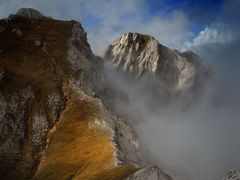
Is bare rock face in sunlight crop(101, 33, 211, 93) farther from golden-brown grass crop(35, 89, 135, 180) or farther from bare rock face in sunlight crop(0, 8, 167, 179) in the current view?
golden-brown grass crop(35, 89, 135, 180)

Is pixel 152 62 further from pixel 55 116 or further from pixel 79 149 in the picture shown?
pixel 79 149

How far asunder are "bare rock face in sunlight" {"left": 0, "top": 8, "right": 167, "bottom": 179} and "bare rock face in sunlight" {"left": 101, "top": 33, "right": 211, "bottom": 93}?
42.9 m

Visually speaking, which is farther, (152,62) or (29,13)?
(152,62)

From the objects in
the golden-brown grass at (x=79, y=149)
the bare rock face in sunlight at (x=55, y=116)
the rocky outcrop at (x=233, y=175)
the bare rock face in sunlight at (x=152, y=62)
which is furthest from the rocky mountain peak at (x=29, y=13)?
the rocky outcrop at (x=233, y=175)

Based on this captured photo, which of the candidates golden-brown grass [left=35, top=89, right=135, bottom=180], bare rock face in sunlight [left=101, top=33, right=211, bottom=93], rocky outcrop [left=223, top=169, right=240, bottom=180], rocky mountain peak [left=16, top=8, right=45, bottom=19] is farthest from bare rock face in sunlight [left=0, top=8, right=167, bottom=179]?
bare rock face in sunlight [left=101, top=33, right=211, bottom=93]

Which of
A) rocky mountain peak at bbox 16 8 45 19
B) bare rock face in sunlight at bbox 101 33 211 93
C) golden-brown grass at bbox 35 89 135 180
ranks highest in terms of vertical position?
rocky mountain peak at bbox 16 8 45 19

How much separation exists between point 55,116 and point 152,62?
8171 centimetres

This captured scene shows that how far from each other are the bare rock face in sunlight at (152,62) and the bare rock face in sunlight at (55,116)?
42.9 m

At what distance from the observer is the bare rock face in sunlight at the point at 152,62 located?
176 meters

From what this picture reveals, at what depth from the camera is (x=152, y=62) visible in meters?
177

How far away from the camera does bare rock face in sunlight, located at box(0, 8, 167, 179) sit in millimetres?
81062

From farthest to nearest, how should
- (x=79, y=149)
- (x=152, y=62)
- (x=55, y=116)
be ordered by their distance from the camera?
(x=152, y=62) → (x=55, y=116) → (x=79, y=149)

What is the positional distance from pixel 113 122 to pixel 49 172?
819 inches

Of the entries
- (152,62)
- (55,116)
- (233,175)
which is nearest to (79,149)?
(55,116)
